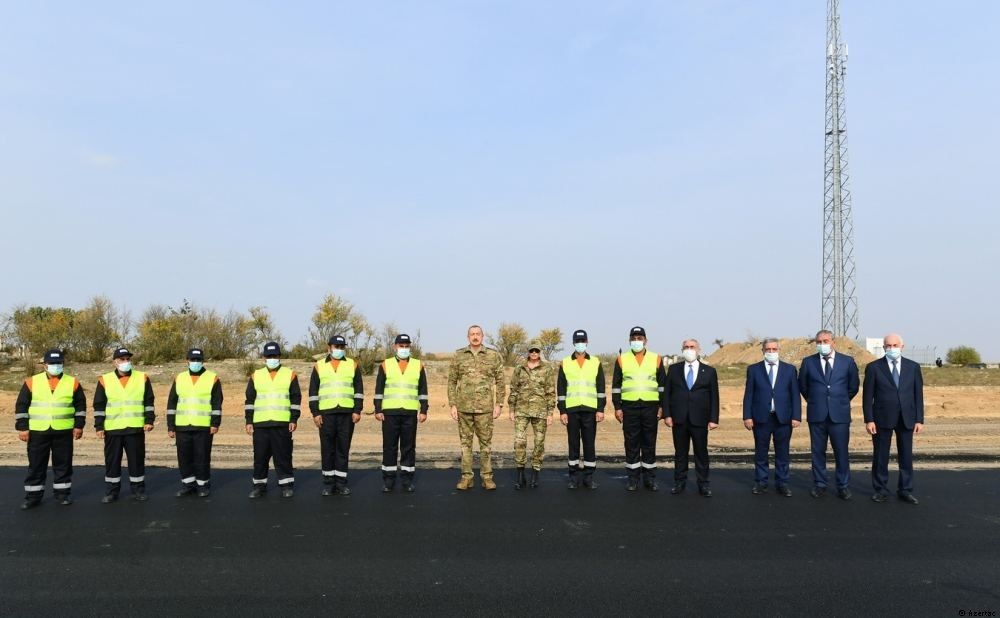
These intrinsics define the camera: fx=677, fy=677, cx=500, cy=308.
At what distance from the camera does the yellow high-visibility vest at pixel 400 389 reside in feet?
31.7

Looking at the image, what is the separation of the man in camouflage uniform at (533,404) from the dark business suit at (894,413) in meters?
4.36

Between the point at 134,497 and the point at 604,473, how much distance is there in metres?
6.87

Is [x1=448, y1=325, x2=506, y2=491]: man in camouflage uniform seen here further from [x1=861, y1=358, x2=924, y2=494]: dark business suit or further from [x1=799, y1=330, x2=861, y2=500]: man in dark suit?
[x1=861, y1=358, x2=924, y2=494]: dark business suit

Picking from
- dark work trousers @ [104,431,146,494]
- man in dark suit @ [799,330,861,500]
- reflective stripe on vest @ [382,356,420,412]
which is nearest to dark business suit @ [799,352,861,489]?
man in dark suit @ [799,330,861,500]

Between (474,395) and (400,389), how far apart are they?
1063mm

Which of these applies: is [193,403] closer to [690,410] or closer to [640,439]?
[640,439]

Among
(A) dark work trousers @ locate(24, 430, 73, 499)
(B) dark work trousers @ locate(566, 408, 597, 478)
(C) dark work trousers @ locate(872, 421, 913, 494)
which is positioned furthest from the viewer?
(B) dark work trousers @ locate(566, 408, 597, 478)

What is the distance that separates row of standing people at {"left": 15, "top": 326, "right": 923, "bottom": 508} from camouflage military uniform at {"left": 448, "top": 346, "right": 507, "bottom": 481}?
17mm

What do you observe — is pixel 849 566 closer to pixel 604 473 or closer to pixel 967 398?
pixel 604 473

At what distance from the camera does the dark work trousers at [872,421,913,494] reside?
8773mm

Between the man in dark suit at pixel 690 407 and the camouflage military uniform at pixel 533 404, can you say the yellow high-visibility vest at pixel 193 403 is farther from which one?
the man in dark suit at pixel 690 407

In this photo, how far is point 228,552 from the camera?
656cm

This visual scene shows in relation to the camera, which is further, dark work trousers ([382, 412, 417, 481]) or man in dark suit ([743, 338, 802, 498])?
dark work trousers ([382, 412, 417, 481])

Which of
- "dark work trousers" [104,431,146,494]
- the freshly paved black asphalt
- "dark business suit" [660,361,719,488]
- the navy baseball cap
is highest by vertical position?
the navy baseball cap
